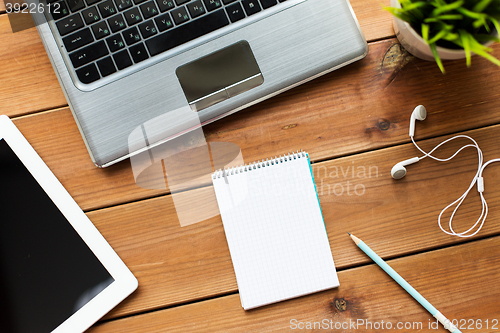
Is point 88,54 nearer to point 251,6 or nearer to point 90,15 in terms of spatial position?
point 90,15

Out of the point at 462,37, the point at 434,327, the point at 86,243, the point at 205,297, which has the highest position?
the point at 462,37

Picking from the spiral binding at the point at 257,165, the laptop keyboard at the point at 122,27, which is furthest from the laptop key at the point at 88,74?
the spiral binding at the point at 257,165

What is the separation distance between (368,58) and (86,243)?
0.52 m

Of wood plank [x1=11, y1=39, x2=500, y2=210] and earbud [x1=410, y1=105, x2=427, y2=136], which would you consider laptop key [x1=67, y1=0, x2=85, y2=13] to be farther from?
earbud [x1=410, y1=105, x2=427, y2=136]

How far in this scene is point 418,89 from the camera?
1.73 ft

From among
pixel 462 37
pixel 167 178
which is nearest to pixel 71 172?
pixel 167 178

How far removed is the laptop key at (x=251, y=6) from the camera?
1.59 feet

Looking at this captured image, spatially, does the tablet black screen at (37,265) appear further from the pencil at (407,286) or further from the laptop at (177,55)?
the pencil at (407,286)

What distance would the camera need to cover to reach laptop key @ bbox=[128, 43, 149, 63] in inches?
18.6

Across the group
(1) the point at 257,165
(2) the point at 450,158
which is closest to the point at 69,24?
(1) the point at 257,165

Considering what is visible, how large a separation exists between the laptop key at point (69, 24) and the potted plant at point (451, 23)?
16.3 inches

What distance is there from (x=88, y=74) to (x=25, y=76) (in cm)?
15

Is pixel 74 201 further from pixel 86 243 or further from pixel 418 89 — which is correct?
pixel 418 89

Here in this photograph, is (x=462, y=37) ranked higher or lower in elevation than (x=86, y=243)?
higher
